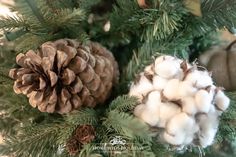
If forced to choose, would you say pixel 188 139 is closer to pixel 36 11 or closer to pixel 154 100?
pixel 154 100

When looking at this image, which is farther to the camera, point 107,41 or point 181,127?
point 107,41

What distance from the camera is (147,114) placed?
480 millimetres

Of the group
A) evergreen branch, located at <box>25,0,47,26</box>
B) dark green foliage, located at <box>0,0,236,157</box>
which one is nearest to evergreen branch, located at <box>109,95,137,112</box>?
dark green foliage, located at <box>0,0,236,157</box>

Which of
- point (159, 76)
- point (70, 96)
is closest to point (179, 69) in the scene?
point (159, 76)

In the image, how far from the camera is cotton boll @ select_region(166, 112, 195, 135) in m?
0.46

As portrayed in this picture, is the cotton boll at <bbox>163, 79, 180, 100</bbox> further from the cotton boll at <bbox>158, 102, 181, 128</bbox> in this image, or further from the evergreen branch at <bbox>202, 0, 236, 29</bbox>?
the evergreen branch at <bbox>202, 0, 236, 29</bbox>

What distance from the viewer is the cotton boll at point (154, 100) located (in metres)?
0.48

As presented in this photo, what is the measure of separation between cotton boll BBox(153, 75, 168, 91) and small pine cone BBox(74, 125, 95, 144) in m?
0.09

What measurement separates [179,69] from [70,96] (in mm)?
136

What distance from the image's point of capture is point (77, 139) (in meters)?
0.50

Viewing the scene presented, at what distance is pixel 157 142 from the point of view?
19.5 inches

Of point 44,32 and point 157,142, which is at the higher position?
point 44,32

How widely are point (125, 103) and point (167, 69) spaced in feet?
0.21

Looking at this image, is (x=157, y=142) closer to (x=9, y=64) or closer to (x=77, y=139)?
(x=77, y=139)
